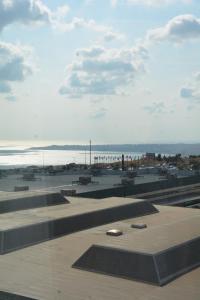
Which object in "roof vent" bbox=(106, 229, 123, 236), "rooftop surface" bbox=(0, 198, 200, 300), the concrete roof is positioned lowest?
"rooftop surface" bbox=(0, 198, 200, 300)

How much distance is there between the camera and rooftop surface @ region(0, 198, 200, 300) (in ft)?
52.9

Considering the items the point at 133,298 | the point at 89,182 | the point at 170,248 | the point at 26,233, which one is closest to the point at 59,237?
the point at 26,233

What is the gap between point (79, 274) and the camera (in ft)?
59.7

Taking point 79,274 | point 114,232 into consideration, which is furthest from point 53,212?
point 79,274

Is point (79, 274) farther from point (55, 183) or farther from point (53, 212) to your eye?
point (55, 183)

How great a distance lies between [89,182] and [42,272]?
40342 mm

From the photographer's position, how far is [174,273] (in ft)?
58.0

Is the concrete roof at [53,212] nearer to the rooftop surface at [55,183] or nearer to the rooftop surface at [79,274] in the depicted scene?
the rooftop surface at [79,274]

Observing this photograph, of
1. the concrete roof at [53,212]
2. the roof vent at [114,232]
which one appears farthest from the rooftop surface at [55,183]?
the roof vent at [114,232]

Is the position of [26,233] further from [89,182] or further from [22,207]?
[89,182]

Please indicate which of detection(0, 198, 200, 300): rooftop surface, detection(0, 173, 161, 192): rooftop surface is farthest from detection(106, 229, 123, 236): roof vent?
detection(0, 173, 161, 192): rooftop surface

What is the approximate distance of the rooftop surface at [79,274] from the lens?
16109 millimetres

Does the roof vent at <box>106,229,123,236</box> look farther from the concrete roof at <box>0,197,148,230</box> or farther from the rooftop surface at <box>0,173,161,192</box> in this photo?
the rooftop surface at <box>0,173,161,192</box>

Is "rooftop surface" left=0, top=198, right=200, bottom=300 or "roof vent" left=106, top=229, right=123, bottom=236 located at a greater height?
"roof vent" left=106, top=229, right=123, bottom=236
